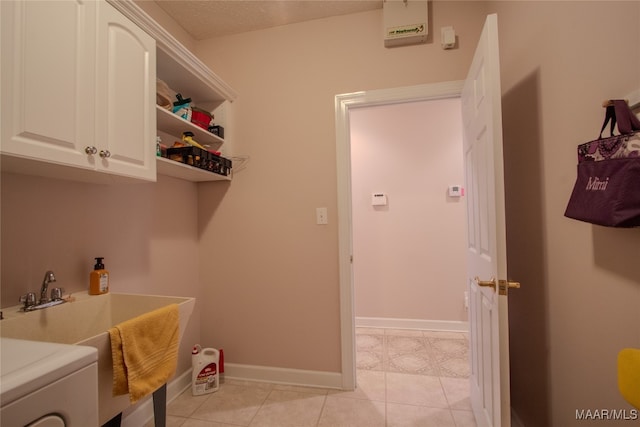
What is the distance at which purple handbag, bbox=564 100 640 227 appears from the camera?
0.65 metres

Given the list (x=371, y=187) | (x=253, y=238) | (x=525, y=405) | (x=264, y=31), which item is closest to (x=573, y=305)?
(x=525, y=405)

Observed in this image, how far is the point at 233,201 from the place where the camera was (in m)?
2.05

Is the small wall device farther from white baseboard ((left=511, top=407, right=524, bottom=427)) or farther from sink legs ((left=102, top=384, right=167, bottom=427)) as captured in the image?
sink legs ((left=102, top=384, right=167, bottom=427))

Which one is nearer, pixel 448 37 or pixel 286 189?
pixel 448 37

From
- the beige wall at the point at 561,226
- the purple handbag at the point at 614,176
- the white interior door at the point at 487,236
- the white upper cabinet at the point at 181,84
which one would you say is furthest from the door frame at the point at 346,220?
the purple handbag at the point at 614,176

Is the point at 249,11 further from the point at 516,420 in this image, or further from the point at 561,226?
the point at 516,420

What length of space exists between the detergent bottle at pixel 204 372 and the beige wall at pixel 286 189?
0.58 ft

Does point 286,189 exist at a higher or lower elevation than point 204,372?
higher

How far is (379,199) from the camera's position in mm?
2926

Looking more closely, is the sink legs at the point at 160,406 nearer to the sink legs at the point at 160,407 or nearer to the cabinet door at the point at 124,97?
the sink legs at the point at 160,407

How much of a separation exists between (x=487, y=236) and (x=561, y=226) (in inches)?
10.6

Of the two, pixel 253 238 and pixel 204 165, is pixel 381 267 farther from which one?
pixel 204 165

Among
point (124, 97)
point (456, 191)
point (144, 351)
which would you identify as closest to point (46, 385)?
point (144, 351)

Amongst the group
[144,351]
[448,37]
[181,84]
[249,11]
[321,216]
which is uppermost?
[249,11]
